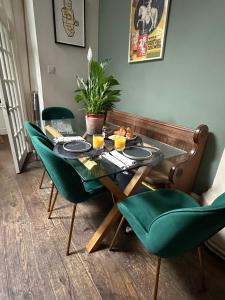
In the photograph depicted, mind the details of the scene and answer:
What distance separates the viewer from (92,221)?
1633 mm

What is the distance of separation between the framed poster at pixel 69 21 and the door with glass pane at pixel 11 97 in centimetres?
64

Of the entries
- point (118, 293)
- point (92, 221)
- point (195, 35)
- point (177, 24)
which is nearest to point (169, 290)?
point (118, 293)

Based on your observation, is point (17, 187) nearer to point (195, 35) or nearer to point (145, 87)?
point (145, 87)

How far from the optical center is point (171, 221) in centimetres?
71

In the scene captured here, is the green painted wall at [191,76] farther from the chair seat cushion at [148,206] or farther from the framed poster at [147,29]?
the chair seat cushion at [148,206]

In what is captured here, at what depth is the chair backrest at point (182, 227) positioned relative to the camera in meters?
0.62

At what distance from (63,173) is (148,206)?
0.57 meters

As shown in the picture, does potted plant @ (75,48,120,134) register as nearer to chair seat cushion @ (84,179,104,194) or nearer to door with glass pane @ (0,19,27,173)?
chair seat cushion @ (84,179,104,194)

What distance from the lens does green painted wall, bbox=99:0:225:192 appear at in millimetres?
1447

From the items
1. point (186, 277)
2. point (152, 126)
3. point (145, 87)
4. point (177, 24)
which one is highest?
point (177, 24)

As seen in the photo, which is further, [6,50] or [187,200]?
[6,50]

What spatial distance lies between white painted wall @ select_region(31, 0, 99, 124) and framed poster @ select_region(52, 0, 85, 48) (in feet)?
0.21

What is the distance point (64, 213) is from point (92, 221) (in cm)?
29

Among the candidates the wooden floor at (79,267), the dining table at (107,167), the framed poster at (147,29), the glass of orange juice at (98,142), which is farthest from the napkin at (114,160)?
the framed poster at (147,29)
